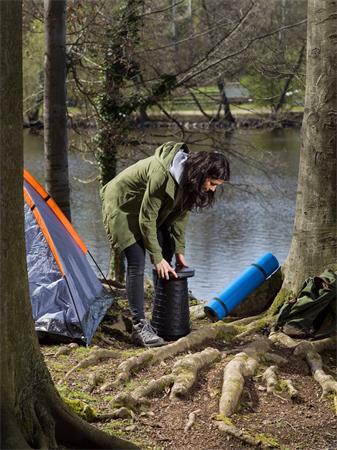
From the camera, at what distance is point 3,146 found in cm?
375

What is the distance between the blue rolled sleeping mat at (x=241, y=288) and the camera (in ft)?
24.9

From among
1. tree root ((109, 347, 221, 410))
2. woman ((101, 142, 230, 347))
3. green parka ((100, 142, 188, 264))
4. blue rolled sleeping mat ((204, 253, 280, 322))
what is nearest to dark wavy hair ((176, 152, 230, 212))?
woman ((101, 142, 230, 347))

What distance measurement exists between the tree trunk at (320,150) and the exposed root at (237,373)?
1.17m

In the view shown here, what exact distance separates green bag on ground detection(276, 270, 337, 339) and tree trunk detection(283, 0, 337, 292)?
1.21 feet

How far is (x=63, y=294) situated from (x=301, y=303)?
193cm

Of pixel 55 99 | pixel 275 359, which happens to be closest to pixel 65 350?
pixel 275 359

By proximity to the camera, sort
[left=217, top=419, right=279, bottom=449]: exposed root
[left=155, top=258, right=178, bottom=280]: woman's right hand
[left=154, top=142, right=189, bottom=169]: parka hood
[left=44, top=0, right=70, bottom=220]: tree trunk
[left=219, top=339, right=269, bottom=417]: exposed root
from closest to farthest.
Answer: [left=217, top=419, right=279, bottom=449]: exposed root → [left=219, top=339, right=269, bottom=417]: exposed root → [left=154, top=142, right=189, bottom=169]: parka hood → [left=155, top=258, right=178, bottom=280]: woman's right hand → [left=44, top=0, right=70, bottom=220]: tree trunk

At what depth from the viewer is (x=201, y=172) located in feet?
19.9

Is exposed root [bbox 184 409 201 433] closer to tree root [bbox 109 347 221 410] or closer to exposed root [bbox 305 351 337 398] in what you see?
tree root [bbox 109 347 221 410]

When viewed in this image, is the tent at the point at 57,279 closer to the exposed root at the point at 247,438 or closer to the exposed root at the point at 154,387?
the exposed root at the point at 154,387

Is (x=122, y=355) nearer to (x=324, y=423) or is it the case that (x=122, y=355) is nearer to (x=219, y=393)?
(x=219, y=393)

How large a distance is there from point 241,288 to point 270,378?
6.49 ft

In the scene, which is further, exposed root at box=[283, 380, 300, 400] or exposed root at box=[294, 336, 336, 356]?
exposed root at box=[294, 336, 336, 356]

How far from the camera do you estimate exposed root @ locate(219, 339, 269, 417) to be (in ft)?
16.8
